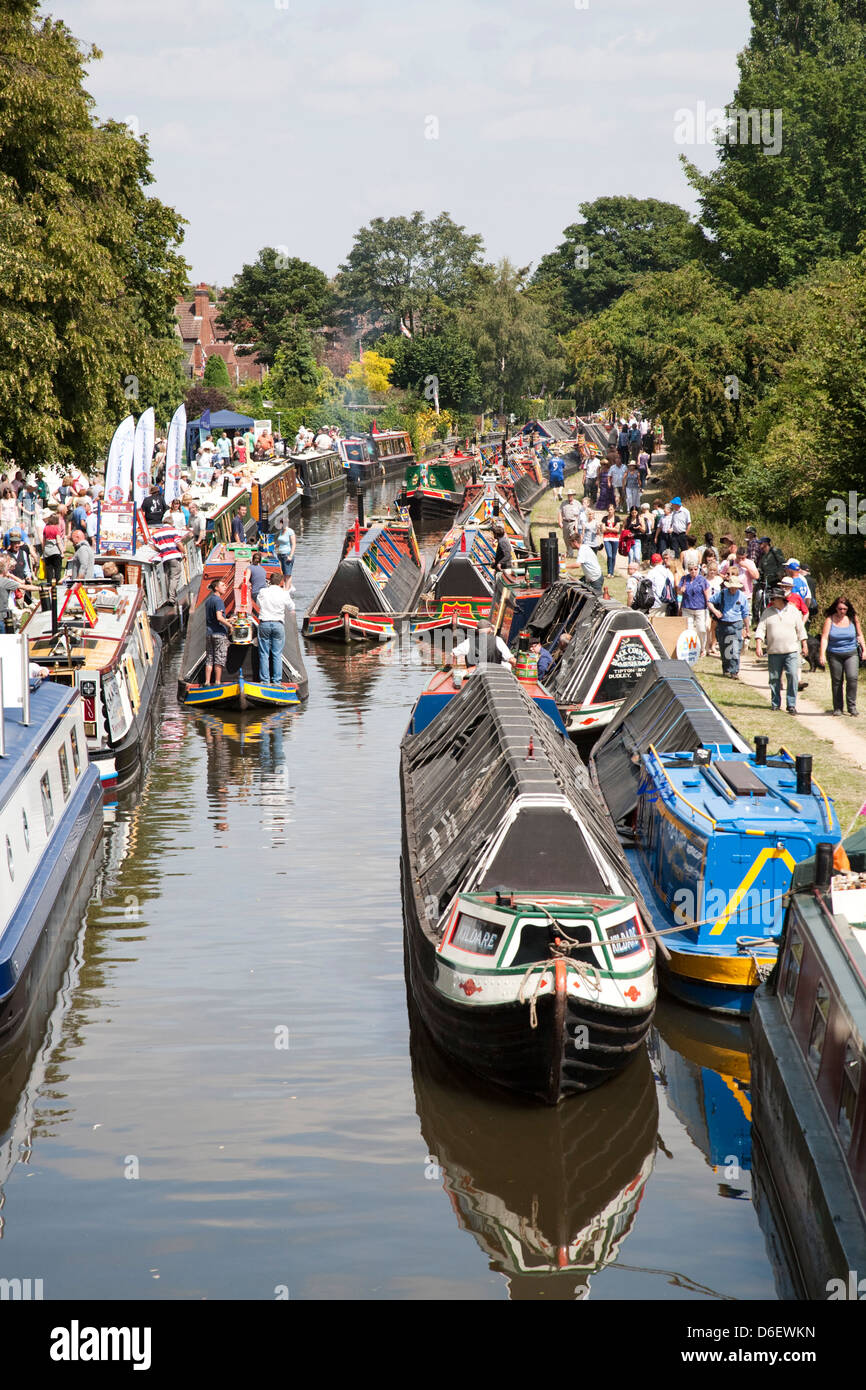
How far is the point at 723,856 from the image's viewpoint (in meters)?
11.9

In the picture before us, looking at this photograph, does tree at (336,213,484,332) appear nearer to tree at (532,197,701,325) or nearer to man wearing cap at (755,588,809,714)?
tree at (532,197,701,325)

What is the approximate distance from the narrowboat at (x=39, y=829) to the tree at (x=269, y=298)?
79.7 meters

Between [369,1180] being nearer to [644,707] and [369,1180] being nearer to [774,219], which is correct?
[644,707]

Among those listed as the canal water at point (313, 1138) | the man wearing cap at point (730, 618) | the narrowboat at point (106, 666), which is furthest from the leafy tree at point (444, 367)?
the canal water at point (313, 1138)

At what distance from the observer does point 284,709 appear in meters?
25.8

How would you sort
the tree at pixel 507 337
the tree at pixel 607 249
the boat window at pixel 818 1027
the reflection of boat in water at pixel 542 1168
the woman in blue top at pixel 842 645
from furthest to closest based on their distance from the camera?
the tree at pixel 607 249
the tree at pixel 507 337
the woman in blue top at pixel 842 645
the reflection of boat in water at pixel 542 1168
the boat window at pixel 818 1027

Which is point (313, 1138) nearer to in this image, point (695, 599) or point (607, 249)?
point (695, 599)

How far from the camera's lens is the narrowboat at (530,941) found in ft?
34.2

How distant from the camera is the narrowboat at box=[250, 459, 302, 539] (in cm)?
4847

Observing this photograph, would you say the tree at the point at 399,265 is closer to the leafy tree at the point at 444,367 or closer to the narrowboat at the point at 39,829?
the leafy tree at the point at 444,367

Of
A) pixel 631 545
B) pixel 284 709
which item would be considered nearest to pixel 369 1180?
pixel 284 709

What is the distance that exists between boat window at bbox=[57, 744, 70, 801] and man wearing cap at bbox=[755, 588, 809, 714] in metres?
9.56

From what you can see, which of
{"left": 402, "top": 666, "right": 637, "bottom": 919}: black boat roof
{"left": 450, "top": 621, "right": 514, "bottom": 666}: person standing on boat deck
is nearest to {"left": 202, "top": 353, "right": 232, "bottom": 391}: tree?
{"left": 450, "top": 621, "right": 514, "bottom": 666}: person standing on boat deck
